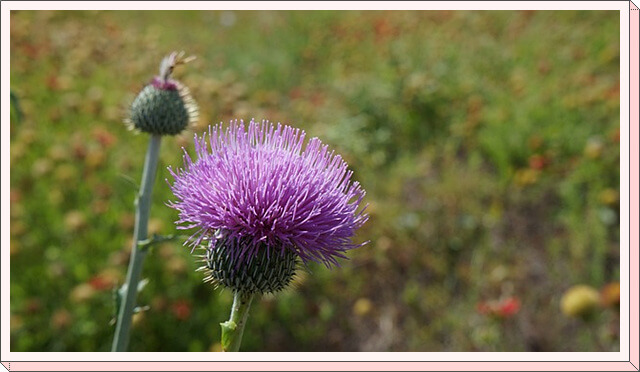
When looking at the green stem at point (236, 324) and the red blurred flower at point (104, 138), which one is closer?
the green stem at point (236, 324)

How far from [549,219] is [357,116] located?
1668mm

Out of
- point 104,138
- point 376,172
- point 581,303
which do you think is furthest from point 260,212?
point 376,172

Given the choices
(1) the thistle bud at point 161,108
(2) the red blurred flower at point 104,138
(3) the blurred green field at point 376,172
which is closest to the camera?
(1) the thistle bud at point 161,108

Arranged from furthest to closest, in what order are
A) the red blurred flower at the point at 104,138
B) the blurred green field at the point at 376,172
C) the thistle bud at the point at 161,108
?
the red blurred flower at the point at 104,138 → the blurred green field at the point at 376,172 → the thistle bud at the point at 161,108

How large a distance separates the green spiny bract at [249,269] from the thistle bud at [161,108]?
632 mm

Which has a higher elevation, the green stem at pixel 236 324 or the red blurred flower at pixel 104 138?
the red blurred flower at pixel 104 138

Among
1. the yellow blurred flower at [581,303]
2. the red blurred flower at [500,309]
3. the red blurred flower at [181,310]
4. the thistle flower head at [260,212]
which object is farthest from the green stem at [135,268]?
A: the yellow blurred flower at [581,303]

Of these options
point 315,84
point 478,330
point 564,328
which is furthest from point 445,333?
point 315,84

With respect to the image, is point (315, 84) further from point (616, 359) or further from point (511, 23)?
point (616, 359)

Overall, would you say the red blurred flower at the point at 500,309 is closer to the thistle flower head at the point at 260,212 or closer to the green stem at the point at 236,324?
the thistle flower head at the point at 260,212

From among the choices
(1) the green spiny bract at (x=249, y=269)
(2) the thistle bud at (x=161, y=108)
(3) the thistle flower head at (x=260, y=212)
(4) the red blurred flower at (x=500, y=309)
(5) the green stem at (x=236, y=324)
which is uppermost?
(2) the thistle bud at (x=161, y=108)

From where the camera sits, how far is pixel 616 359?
2955 millimetres

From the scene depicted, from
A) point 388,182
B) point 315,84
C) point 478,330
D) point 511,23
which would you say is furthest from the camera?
point 511,23

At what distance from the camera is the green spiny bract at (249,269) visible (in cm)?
155
